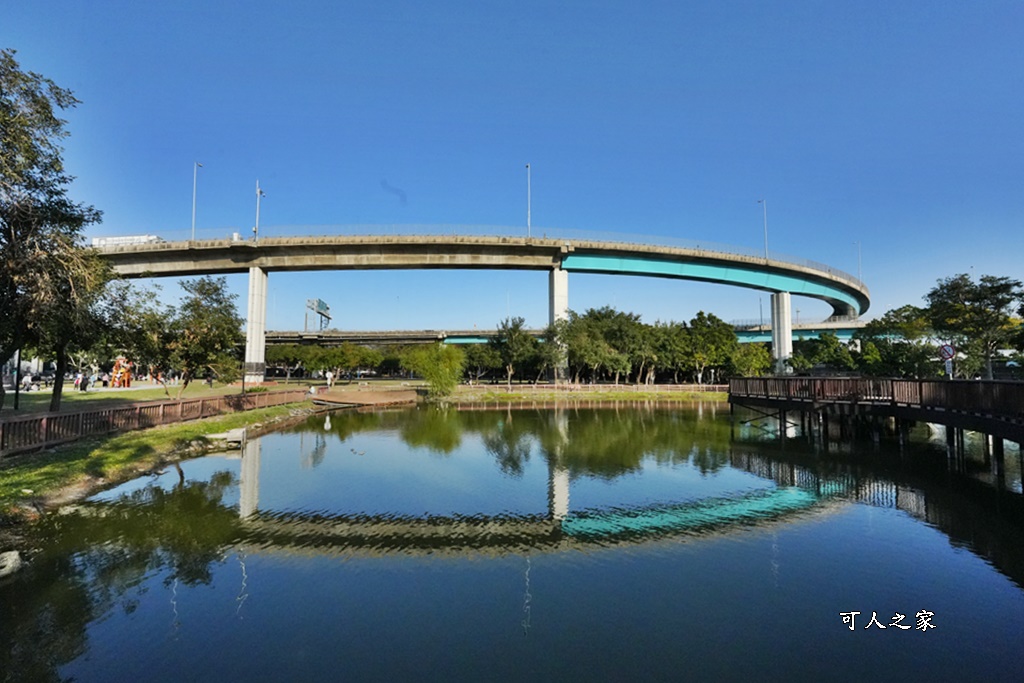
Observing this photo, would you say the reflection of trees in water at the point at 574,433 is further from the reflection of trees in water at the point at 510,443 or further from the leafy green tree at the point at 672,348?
the leafy green tree at the point at 672,348

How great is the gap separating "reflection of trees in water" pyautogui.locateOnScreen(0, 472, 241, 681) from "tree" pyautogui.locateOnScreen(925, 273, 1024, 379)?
52.3 m

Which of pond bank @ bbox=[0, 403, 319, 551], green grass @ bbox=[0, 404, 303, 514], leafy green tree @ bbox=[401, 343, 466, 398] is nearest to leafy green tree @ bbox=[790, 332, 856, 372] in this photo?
leafy green tree @ bbox=[401, 343, 466, 398]

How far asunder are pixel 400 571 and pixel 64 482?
11232mm

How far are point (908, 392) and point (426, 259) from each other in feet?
139

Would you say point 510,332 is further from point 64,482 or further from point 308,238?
point 64,482

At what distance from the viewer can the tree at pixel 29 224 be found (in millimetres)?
12734

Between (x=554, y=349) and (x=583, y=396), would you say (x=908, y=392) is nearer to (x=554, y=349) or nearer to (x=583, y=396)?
(x=583, y=396)

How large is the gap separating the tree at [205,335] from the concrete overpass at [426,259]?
1981 cm

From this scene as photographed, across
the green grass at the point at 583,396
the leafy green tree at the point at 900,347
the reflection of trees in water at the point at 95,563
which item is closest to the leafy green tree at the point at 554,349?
the green grass at the point at 583,396

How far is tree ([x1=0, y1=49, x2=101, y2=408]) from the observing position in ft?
41.8

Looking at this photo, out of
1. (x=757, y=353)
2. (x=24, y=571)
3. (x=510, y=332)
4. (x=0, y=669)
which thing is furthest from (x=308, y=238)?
(x=757, y=353)

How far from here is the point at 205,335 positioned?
28.8 meters

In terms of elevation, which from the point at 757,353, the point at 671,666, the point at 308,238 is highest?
the point at 308,238

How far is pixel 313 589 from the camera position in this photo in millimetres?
8844
